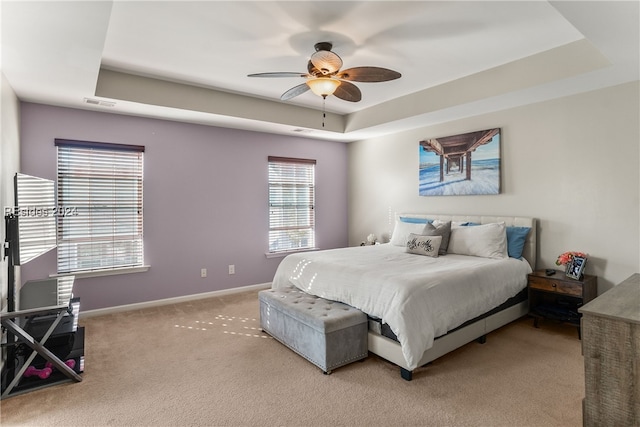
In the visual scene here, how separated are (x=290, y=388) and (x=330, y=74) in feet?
7.92

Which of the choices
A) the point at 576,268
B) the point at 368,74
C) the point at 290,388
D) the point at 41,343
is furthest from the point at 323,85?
the point at 576,268

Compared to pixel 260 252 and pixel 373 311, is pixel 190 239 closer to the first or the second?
pixel 260 252

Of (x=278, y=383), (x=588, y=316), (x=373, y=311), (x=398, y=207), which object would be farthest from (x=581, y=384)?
(x=398, y=207)

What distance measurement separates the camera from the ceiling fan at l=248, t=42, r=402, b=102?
2693mm

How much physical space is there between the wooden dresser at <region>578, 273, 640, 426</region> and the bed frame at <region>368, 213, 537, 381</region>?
1.09 m

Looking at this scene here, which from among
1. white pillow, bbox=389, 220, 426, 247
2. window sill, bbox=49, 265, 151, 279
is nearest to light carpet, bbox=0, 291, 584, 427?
window sill, bbox=49, 265, 151, 279

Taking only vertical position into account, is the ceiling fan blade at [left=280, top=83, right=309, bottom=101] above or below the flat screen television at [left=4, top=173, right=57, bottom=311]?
A: above

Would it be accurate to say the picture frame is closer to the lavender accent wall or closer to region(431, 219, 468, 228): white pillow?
region(431, 219, 468, 228): white pillow

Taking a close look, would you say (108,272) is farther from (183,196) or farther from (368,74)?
(368,74)

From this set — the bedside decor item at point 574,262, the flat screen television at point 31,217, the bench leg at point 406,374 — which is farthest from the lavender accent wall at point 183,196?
the bedside decor item at point 574,262

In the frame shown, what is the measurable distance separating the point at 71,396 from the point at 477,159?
461 centimetres

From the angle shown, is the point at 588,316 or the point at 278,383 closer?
the point at 588,316

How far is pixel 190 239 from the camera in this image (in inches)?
183

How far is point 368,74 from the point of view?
9.18ft
